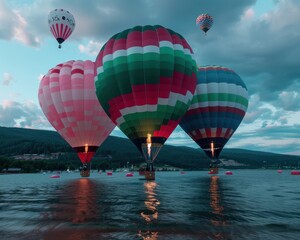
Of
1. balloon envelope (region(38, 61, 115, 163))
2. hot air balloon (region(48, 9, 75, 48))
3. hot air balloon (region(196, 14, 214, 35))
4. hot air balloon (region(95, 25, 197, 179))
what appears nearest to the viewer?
hot air balloon (region(95, 25, 197, 179))

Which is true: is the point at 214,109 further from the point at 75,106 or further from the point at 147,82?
the point at 75,106

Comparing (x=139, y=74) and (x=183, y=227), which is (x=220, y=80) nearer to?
(x=139, y=74)

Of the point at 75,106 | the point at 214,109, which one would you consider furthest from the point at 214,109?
the point at 75,106

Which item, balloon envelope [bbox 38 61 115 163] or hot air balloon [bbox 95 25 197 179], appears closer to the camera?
hot air balloon [bbox 95 25 197 179]

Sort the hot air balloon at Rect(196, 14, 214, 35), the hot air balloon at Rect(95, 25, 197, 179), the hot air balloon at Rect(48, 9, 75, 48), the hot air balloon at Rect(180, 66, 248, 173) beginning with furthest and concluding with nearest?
the hot air balloon at Rect(196, 14, 214, 35), the hot air balloon at Rect(48, 9, 75, 48), the hot air balloon at Rect(180, 66, 248, 173), the hot air balloon at Rect(95, 25, 197, 179)

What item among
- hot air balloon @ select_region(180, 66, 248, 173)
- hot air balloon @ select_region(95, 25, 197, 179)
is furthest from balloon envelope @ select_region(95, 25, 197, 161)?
hot air balloon @ select_region(180, 66, 248, 173)

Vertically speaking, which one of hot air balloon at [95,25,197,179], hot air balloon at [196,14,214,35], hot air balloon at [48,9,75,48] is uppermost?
hot air balloon at [196,14,214,35]

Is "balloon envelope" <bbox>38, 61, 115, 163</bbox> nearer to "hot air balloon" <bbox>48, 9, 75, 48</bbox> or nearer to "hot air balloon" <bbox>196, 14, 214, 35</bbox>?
"hot air balloon" <bbox>48, 9, 75, 48</bbox>

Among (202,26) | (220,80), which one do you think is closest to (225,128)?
(220,80)

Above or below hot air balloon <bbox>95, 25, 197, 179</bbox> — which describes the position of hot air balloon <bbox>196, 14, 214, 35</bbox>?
above

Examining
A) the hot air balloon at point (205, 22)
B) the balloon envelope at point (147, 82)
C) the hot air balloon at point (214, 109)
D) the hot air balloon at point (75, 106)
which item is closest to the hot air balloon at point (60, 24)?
the hot air balloon at point (75, 106)
